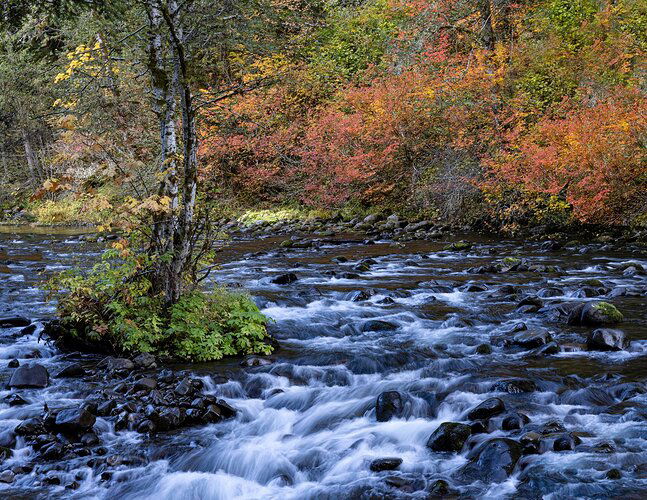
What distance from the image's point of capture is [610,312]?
822 centimetres

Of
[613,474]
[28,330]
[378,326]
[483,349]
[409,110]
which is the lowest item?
[613,474]

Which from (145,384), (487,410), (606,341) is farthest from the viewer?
(606,341)

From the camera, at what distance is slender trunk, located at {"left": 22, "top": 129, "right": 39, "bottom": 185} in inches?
1378

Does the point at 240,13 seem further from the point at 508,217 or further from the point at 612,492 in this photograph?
the point at 508,217

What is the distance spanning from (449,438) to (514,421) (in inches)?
26.0

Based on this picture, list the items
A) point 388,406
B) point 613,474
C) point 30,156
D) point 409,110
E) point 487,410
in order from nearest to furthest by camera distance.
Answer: point 613,474 < point 487,410 < point 388,406 < point 409,110 < point 30,156

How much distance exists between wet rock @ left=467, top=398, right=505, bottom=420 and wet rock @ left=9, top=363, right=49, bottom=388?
4612 mm

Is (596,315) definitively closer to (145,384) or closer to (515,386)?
(515,386)

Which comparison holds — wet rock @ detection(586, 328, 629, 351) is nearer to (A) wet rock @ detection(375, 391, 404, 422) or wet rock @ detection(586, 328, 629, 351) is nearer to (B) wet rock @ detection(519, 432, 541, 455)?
(B) wet rock @ detection(519, 432, 541, 455)

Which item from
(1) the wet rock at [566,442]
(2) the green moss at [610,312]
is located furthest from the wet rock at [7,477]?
(2) the green moss at [610,312]

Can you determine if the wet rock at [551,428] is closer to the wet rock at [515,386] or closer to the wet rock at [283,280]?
the wet rock at [515,386]

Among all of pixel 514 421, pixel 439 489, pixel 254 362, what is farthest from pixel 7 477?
pixel 514 421

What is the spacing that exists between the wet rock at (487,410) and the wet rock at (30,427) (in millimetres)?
3997

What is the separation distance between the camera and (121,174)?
23.1 feet
